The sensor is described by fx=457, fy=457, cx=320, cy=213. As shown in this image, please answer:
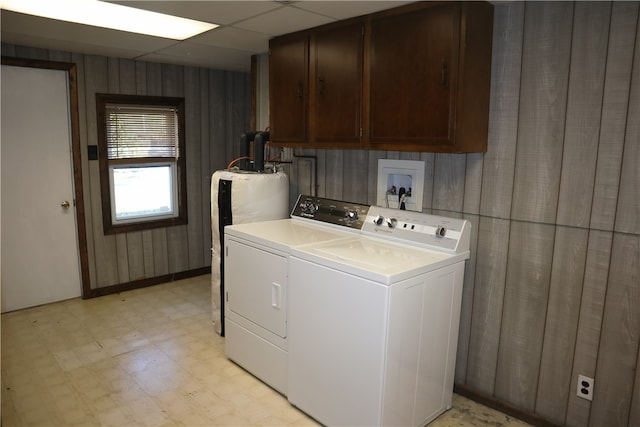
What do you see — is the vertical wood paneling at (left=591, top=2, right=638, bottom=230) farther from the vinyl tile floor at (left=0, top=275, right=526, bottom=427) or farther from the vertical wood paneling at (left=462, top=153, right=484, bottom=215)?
the vinyl tile floor at (left=0, top=275, right=526, bottom=427)

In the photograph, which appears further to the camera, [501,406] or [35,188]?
[35,188]

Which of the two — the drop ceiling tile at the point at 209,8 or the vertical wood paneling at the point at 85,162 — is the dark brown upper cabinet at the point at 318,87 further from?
the vertical wood paneling at the point at 85,162

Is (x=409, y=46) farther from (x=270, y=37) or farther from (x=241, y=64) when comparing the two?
(x=241, y=64)

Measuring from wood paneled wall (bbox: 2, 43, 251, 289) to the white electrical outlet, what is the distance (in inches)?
153

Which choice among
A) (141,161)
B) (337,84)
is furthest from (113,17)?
(141,161)

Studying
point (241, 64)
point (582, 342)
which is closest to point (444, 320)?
point (582, 342)

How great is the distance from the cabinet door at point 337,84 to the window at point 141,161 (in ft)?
7.39

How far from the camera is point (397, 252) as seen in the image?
2506 millimetres

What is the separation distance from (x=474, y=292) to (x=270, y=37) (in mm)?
2203

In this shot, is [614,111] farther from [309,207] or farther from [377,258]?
[309,207]

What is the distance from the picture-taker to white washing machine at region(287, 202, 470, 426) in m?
2.16

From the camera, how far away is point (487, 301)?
263 cm

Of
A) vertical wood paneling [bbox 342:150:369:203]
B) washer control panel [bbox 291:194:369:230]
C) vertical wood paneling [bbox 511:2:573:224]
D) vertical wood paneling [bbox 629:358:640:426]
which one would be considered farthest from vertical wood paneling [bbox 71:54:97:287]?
vertical wood paneling [bbox 629:358:640:426]

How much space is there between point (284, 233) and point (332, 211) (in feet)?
1.36
